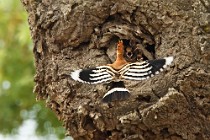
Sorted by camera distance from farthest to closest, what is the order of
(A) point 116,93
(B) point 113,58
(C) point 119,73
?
(B) point 113,58
(C) point 119,73
(A) point 116,93

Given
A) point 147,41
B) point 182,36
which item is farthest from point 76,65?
point 182,36

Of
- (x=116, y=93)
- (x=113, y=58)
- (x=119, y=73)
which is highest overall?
(x=113, y=58)

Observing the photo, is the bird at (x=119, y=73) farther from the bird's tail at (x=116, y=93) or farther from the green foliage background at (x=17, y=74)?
the green foliage background at (x=17, y=74)

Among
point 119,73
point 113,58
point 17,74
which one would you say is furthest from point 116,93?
point 17,74

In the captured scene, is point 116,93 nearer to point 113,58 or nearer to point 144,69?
point 144,69

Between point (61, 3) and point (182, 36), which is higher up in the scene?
point (61, 3)

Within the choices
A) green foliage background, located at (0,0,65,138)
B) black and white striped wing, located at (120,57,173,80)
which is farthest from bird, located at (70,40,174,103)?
green foliage background, located at (0,0,65,138)

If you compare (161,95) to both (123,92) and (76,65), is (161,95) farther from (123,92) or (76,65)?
(76,65)
